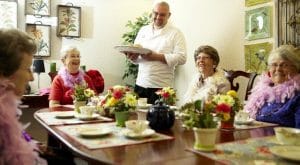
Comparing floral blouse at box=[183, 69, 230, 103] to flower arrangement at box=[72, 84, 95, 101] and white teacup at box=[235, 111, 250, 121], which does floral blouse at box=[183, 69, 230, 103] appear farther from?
flower arrangement at box=[72, 84, 95, 101]

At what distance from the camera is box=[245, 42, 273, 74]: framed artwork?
3010 mm

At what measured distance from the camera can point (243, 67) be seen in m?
3.28

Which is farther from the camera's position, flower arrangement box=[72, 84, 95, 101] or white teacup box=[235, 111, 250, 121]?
flower arrangement box=[72, 84, 95, 101]

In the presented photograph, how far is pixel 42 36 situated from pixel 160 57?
185 cm

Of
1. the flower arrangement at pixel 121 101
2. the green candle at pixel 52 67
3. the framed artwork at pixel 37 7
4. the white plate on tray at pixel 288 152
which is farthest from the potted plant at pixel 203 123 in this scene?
the framed artwork at pixel 37 7

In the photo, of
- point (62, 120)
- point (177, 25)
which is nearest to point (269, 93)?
point (62, 120)

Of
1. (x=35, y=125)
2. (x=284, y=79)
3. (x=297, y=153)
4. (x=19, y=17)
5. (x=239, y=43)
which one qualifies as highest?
(x=19, y=17)

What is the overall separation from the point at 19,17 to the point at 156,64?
2.01 metres

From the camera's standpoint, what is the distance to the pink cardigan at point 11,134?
3.43 feet

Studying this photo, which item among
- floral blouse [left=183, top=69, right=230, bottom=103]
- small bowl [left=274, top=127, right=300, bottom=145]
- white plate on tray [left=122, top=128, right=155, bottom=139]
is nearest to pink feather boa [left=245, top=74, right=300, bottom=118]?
floral blouse [left=183, top=69, right=230, bottom=103]

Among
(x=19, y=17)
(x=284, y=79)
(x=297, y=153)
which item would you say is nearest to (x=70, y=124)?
(x=297, y=153)

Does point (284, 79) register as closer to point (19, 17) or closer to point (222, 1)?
point (222, 1)

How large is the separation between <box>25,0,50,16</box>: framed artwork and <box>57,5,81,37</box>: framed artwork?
0.15 meters

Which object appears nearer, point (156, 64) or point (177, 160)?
point (177, 160)
